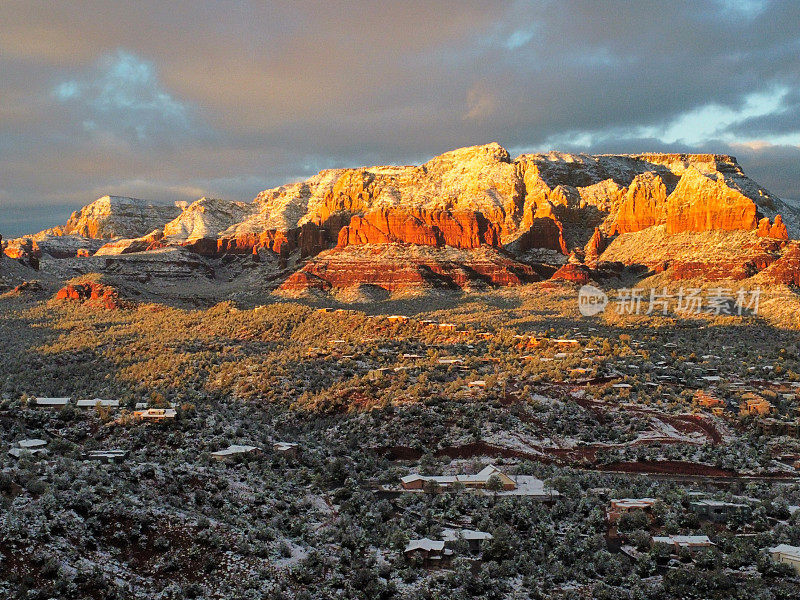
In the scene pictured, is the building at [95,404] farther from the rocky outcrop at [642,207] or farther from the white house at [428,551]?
the rocky outcrop at [642,207]

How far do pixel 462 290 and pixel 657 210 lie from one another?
5716 cm

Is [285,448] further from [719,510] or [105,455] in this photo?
[719,510]

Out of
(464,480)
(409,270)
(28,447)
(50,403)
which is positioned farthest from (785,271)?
(28,447)

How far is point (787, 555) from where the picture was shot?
2353cm

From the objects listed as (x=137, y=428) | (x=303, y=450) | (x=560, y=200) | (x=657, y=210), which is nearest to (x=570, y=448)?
(x=303, y=450)

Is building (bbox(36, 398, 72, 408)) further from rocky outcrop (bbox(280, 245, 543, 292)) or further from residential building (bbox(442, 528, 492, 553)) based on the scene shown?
rocky outcrop (bbox(280, 245, 543, 292))

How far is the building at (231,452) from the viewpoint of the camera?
1294 inches

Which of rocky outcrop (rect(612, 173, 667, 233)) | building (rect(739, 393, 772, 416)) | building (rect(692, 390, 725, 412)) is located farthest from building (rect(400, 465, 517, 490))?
rocky outcrop (rect(612, 173, 667, 233))

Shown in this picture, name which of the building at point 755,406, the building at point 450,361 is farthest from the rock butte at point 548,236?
the building at point 450,361

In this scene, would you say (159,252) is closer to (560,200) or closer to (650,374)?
(560,200)

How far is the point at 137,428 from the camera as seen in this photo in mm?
35219

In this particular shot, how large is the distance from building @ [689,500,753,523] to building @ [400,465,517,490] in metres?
7.90

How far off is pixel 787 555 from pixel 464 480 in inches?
534
